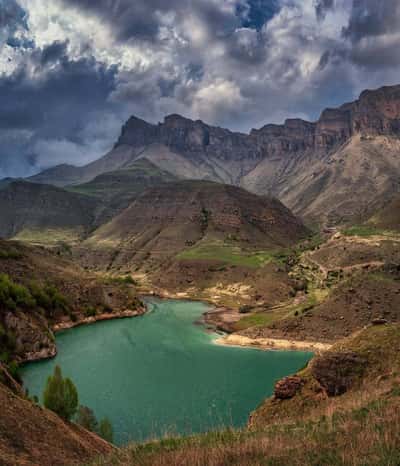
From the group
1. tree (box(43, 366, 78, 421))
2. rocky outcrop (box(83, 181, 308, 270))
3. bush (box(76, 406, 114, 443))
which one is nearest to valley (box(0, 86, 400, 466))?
bush (box(76, 406, 114, 443))

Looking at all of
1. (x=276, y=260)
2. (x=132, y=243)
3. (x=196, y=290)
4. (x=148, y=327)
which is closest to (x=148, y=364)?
(x=148, y=327)

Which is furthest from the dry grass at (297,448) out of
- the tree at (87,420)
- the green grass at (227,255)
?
the green grass at (227,255)

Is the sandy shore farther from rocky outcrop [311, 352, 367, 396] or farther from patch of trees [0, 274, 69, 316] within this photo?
rocky outcrop [311, 352, 367, 396]

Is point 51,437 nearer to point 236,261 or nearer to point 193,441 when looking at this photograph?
point 193,441

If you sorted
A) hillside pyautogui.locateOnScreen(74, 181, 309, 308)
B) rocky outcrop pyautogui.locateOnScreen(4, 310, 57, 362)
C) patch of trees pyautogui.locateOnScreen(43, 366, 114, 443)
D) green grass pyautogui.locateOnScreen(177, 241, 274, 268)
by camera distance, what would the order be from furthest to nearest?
1. green grass pyautogui.locateOnScreen(177, 241, 274, 268)
2. hillside pyautogui.locateOnScreen(74, 181, 309, 308)
3. rocky outcrop pyautogui.locateOnScreen(4, 310, 57, 362)
4. patch of trees pyautogui.locateOnScreen(43, 366, 114, 443)

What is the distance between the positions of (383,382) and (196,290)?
96.4 metres

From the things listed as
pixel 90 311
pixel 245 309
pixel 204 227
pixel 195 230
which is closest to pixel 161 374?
pixel 90 311

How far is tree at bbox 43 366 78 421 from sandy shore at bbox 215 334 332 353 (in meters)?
38.8

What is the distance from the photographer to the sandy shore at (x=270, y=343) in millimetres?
63969

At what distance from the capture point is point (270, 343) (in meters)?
66.9

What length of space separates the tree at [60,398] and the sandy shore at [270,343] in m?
38.8

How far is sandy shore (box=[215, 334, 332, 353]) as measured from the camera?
63969 mm

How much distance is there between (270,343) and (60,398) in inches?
1627

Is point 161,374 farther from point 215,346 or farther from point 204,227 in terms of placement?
point 204,227
